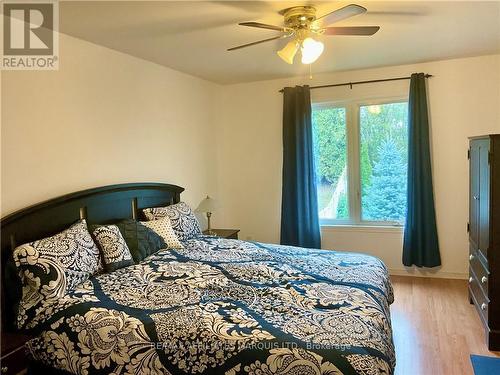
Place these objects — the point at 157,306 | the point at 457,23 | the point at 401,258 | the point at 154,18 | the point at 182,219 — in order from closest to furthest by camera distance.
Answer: the point at 157,306, the point at 154,18, the point at 457,23, the point at 182,219, the point at 401,258

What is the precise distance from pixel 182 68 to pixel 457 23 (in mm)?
2623

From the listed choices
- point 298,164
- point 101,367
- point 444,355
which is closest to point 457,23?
point 298,164

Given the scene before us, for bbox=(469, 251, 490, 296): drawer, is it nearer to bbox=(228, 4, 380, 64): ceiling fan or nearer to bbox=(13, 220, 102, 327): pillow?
bbox=(228, 4, 380, 64): ceiling fan

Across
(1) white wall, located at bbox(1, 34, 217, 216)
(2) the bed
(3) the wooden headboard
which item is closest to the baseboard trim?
(2) the bed

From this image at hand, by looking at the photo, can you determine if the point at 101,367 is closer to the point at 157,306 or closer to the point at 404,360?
the point at 157,306

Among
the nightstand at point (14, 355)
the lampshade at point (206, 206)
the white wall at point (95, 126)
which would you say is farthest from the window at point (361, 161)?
the nightstand at point (14, 355)

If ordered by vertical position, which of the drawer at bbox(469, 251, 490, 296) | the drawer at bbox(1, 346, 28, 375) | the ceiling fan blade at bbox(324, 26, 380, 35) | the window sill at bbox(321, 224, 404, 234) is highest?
the ceiling fan blade at bbox(324, 26, 380, 35)

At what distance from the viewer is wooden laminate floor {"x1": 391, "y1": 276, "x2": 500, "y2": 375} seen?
257cm

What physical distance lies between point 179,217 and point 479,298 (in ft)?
8.86

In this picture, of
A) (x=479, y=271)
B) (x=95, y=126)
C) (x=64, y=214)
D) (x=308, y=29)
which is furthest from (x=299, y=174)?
(x=64, y=214)

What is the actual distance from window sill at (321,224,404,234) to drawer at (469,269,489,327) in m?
1.07

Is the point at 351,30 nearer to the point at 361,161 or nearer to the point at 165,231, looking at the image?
the point at 165,231

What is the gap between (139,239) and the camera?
9.67 feet

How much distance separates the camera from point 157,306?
207 centimetres
